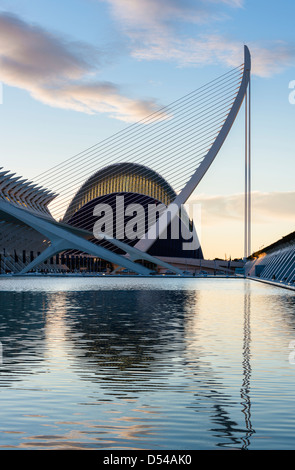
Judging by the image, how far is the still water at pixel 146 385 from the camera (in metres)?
6.61

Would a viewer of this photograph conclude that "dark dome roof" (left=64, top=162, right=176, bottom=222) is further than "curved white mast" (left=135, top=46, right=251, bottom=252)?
Yes

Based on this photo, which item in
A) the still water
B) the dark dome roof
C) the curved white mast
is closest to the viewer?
the still water

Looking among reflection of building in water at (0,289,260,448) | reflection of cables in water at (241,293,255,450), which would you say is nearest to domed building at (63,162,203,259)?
reflection of building in water at (0,289,260,448)

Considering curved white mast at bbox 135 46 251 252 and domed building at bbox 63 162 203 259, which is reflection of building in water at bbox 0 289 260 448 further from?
domed building at bbox 63 162 203 259

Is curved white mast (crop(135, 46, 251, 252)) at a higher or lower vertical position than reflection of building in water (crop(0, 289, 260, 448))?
higher

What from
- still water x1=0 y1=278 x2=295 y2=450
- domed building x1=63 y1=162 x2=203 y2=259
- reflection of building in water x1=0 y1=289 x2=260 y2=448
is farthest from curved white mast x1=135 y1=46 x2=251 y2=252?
still water x1=0 y1=278 x2=295 y2=450

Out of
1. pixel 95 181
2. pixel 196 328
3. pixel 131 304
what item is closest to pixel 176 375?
pixel 196 328

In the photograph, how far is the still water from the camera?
21.7 ft

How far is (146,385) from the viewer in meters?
9.20

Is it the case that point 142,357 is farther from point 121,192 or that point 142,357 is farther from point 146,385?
point 121,192

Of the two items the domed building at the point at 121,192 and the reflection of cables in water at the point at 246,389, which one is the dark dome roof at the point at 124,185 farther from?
the reflection of cables in water at the point at 246,389

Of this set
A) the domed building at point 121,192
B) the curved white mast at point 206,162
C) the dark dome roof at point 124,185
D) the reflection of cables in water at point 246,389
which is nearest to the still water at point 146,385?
the reflection of cables in water at point 246,389

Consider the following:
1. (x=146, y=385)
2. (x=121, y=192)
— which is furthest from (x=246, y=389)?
(x=121, y=192)

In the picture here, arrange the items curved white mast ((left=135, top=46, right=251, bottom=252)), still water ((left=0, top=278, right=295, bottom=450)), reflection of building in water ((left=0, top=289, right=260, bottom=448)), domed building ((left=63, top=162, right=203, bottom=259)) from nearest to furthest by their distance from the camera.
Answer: still water ((left=0, top=278, right=295, bottom=450)) < reflection of building in water ((left=0, top=289, right=260, bottom=448)) < curved white mast ((left=135, top=46, right=251, bottom=252)) < domed building ((left=63, top=162, right=203, bottom=259))
